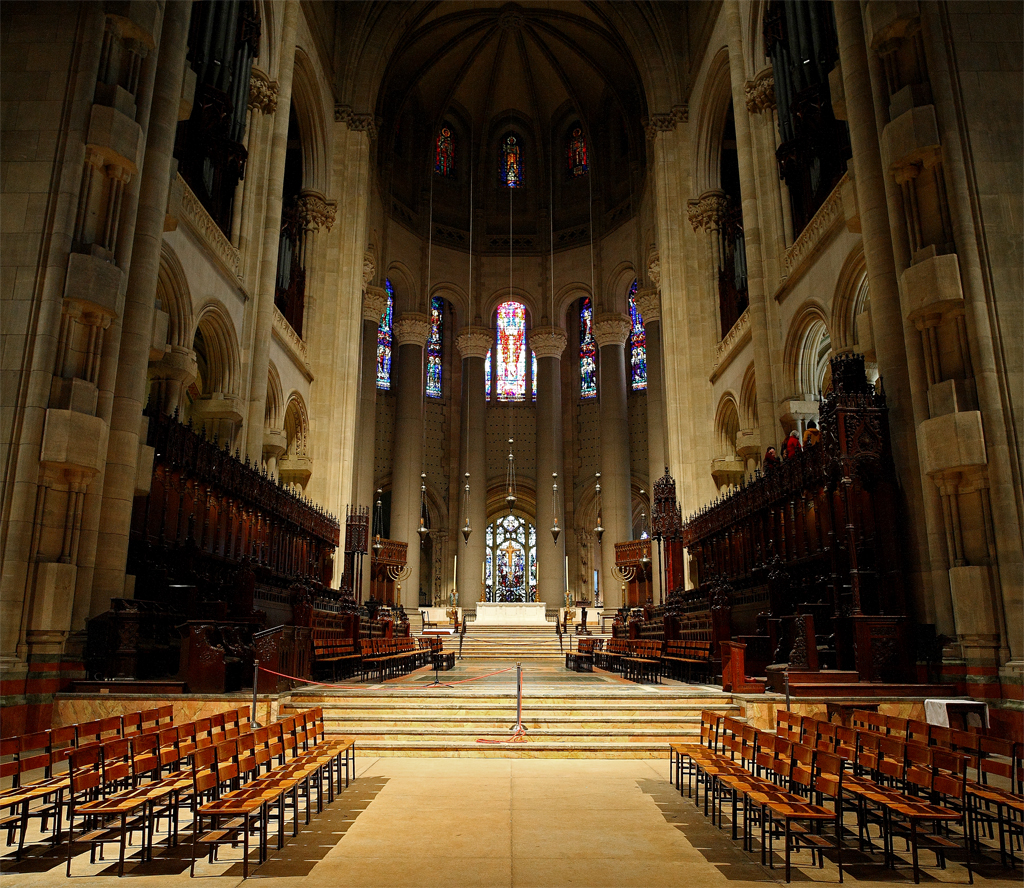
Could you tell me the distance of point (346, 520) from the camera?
2230 cm

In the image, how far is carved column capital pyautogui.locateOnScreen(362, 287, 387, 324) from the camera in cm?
2830

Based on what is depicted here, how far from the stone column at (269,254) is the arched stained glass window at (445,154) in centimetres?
1420

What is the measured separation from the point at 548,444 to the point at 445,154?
523 inches

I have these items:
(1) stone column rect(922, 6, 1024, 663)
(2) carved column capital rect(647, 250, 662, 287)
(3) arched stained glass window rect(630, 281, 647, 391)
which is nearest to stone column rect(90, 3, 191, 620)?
(1) stone column rect(922, 6, 1024, 663)

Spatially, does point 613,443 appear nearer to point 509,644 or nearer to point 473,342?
point 473,342

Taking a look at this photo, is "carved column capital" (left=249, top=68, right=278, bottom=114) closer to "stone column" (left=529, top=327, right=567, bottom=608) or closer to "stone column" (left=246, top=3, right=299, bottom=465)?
"stone column" (left=246, top=3, right=299, bottom=465)

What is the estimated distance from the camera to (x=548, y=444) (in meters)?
30.6

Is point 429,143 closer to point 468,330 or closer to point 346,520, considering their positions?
point 468,330

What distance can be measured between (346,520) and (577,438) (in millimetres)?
13151

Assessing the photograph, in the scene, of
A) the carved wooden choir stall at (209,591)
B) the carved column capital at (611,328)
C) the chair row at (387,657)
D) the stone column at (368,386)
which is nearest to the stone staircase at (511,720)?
the carved wooden choir stall at (209,591)

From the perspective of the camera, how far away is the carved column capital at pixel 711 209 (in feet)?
74.2

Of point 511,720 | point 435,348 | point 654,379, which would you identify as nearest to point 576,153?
point 435,348

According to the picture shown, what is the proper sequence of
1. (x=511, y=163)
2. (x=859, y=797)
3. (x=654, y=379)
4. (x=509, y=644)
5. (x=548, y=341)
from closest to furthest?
(x=859, y=797)
(x=509, y=644)
(x=654, y=379)
(x=548, y=341)
(x=511, y=163)

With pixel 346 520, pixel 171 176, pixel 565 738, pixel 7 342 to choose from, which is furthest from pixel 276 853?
pixel 346 520
